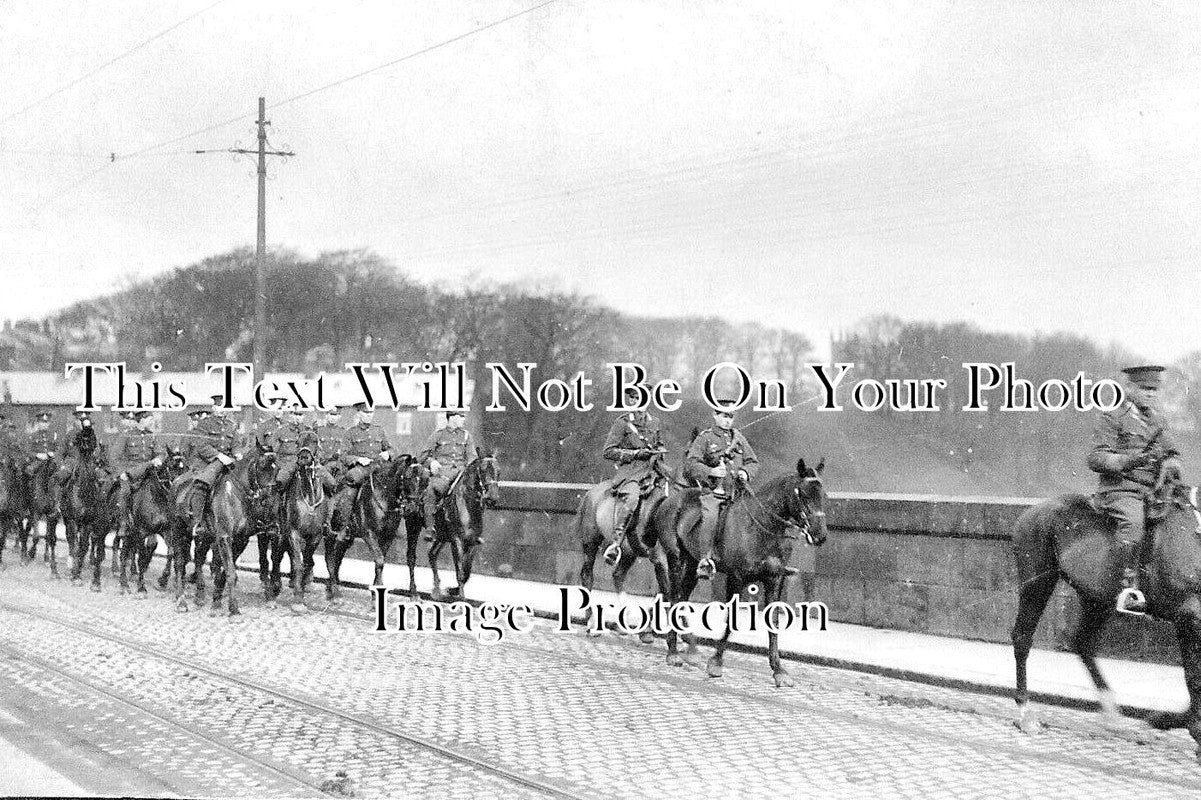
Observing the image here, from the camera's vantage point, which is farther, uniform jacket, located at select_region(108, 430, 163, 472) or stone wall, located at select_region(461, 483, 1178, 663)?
uniform jacket, located at select_region(108, 430, 163, 472)

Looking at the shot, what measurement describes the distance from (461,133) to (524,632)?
9398 millimetres

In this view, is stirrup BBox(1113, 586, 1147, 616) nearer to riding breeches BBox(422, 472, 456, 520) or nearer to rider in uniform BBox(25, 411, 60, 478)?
riding breeches BBox(422, 472, 456, 520)

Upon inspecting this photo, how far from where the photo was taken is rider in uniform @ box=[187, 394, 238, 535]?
15688 mm

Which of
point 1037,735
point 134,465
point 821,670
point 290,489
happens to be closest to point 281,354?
point 134,465

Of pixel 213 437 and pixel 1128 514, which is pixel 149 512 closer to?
pixel 213 437

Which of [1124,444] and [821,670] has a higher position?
[1124,444]

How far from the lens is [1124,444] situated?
8625mm

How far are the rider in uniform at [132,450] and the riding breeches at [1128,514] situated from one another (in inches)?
544

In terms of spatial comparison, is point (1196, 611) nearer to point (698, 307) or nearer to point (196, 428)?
point (196, 428)

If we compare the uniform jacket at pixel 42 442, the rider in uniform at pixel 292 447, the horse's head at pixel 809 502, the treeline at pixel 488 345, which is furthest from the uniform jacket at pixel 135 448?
the horse's head at pixel 809 502

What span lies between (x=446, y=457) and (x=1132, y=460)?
9.44m

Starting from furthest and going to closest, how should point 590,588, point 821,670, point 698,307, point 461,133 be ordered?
point 698,307, point 461,133, point 590,588, point 821,670

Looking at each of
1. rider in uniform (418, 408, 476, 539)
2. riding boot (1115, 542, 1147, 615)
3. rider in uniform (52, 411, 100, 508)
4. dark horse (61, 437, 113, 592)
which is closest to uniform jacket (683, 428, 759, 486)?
riding boot (1115, 542, 1147, 615)

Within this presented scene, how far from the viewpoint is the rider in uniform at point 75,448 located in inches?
815
